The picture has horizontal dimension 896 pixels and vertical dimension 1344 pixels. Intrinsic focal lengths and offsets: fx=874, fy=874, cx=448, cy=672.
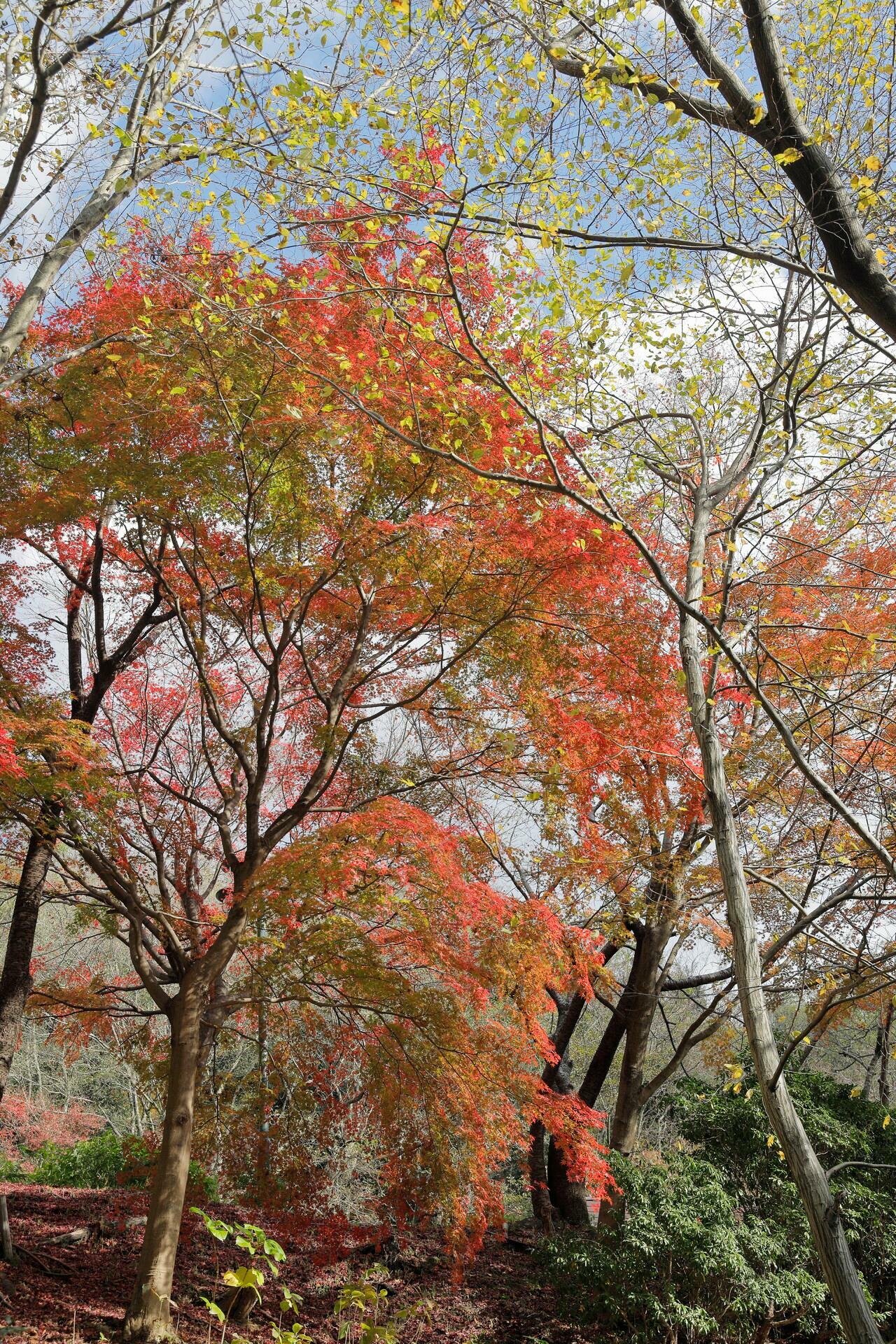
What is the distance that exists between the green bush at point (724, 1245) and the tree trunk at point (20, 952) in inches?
170

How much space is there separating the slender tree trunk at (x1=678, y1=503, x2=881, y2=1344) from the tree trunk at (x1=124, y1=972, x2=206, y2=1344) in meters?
3.80

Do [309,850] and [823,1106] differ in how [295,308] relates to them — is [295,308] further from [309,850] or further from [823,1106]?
[823,1106]

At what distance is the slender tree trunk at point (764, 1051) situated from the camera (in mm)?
3025

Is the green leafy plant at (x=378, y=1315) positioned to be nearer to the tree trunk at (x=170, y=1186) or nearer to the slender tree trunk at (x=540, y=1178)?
the tree trunk at (x=170, y=1186)

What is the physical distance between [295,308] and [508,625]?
250cm

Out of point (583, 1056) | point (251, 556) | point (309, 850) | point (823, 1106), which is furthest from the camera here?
point (583, 1056)

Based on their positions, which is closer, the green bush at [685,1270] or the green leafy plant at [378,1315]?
the green leafy plant at [378,1315]

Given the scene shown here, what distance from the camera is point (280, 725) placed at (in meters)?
9.74

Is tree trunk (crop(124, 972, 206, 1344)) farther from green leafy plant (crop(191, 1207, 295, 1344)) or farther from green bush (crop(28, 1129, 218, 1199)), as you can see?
green bush (crop(28, 1129, 218, 1199))

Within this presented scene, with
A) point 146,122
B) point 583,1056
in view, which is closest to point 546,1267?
point 146,122

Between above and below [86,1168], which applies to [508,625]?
above

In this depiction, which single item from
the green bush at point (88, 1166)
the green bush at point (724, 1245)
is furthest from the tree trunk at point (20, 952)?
the green bush at point (724, 1245)

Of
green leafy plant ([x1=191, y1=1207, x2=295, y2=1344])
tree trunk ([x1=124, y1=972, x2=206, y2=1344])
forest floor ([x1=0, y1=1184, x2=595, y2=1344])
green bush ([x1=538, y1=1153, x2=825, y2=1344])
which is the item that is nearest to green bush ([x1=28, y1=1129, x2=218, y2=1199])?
forest floor ([x1=0, y1=1184, x2=595, y2=1344])

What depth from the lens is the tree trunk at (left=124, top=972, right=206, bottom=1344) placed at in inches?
203
